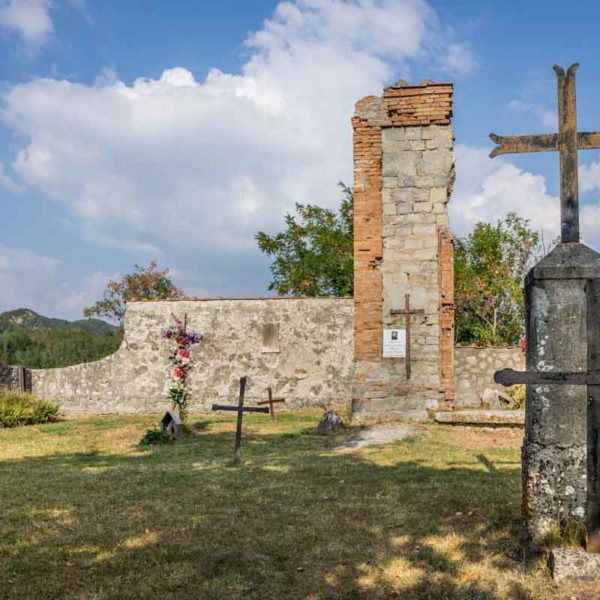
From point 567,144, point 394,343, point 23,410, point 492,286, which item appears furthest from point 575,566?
point 492,286

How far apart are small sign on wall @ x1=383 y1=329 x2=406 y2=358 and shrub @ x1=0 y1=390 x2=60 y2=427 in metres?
8.66

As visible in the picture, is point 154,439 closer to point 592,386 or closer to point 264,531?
point 264,531

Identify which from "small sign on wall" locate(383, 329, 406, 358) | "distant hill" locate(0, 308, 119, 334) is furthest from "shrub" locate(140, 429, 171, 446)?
"distant hill" locate(0, 308, 119, 334)

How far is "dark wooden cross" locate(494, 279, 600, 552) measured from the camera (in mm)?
4285

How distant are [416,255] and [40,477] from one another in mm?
7813

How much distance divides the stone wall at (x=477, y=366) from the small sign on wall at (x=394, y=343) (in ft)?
14.6

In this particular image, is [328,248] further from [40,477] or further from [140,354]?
[40,477]

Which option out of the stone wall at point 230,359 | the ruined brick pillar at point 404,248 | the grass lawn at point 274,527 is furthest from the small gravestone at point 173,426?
the stone wall at point 230,359

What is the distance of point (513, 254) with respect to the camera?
26.8 metres

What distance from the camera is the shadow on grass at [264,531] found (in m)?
4.30

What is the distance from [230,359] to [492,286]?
13.0 metres

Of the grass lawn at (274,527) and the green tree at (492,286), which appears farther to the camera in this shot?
the green tree at (492,286)

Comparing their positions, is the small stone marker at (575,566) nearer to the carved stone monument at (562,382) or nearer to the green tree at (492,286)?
the carved stone monument at (562,382)

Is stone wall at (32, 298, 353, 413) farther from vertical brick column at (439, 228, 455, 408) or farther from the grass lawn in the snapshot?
the grass lawn
